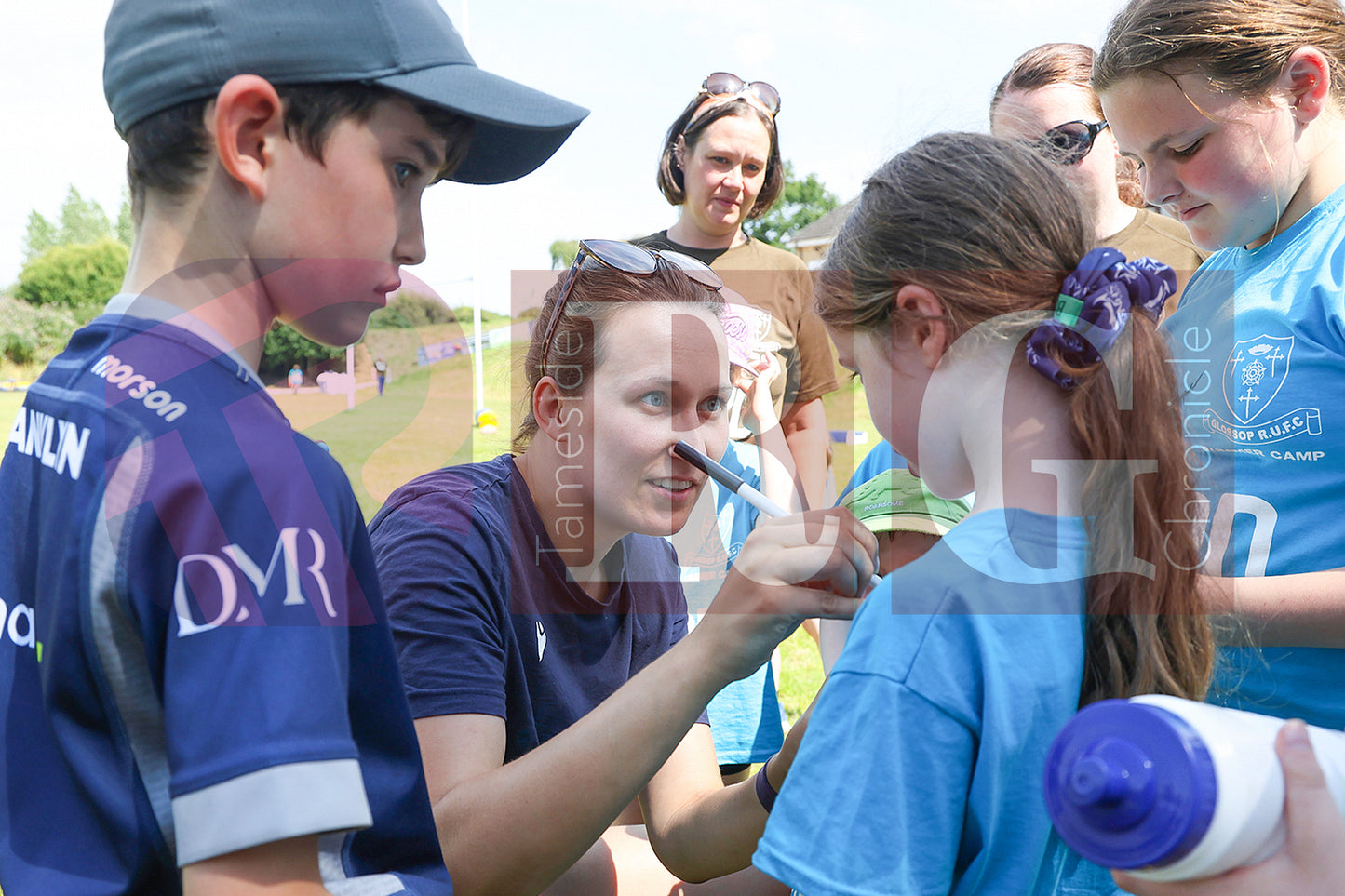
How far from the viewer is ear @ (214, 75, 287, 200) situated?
0.88 metres

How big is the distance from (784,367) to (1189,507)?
78.6 inches

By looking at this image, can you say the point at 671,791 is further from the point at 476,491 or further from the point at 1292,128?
the point at 1292,128

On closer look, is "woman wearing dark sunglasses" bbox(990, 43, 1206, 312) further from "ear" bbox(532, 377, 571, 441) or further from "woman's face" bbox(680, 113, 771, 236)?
"ear" bbox(532, 377, 571, 441)

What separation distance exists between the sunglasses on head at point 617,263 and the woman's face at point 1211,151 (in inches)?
31.5

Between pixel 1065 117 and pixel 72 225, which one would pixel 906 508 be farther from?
pixel 72 225

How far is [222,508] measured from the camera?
732 mm

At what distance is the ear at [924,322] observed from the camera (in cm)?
116

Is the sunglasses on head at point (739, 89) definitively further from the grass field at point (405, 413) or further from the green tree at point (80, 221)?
the green tree at point (80, 221)

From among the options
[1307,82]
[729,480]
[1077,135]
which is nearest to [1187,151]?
[1307,82]

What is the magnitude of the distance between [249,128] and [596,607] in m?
0.97

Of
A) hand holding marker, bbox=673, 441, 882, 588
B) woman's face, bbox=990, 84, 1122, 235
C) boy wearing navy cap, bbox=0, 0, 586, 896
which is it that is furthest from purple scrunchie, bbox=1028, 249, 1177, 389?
woman's face, bbox=990, 84, 1122, 235

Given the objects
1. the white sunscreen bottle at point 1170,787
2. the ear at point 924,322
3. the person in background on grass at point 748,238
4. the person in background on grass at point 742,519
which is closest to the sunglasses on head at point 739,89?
the person in background on grass at point 748,238

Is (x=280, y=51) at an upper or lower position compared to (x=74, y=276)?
upper

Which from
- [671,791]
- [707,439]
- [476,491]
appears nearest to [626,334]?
[707,439]
